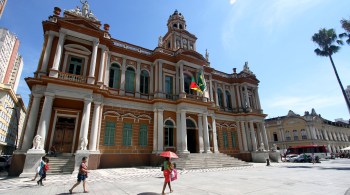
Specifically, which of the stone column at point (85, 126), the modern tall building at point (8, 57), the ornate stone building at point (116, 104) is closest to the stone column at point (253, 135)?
the ornate stone building at point (116, 104)

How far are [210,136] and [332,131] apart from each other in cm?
4826

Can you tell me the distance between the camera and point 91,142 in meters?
14.3

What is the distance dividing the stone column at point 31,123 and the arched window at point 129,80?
7.20 m

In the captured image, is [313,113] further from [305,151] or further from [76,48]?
[76,48]

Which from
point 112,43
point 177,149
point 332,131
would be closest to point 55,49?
point 112,43

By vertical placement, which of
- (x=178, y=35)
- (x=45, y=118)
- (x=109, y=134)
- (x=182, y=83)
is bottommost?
(x=109, y=134)

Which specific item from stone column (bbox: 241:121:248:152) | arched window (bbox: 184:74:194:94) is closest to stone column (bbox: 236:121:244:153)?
stone column (bbox: 241:121:248:152)

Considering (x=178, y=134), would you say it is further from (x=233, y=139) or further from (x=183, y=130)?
(x=233, y=139)

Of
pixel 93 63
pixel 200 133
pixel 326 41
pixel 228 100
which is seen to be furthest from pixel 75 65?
pixel 326 41

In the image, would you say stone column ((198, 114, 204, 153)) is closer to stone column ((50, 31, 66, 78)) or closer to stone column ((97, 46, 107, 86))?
stone column ((97, 46, 107, 86))

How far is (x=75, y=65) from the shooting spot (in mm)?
16375

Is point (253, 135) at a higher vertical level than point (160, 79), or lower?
lower

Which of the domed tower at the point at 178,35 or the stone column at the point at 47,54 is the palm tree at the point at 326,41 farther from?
the stone column at the point at 47,54

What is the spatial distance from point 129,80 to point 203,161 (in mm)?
A: 10509
